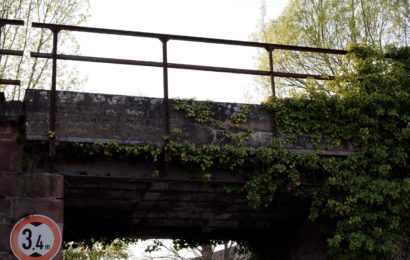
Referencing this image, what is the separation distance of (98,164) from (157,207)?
2.42 m

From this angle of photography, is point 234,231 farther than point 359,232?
Yes

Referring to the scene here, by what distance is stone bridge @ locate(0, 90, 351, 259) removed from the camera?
348 inches

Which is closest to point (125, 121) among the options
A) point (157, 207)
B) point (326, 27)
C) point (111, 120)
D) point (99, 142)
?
point (111, 120)

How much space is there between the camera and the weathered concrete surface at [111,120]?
8.90 m

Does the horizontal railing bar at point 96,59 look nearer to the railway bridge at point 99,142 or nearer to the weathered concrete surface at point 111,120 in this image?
the railway bridge at point 99,142

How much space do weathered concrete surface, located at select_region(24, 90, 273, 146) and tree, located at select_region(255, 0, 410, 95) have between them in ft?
29.4

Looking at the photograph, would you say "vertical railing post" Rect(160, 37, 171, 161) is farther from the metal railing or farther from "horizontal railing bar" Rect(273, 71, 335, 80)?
"horizontal railing bar" Rect(273, 71, 335, 80)

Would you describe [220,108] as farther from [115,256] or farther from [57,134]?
[115,256]

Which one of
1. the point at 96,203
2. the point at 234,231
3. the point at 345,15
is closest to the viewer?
the point at 96,203

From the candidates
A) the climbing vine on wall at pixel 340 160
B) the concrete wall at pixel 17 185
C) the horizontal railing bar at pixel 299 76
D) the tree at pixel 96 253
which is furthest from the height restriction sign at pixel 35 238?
the tree at pixel 96 253

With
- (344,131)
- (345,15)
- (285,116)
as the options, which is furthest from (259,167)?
(345,15)

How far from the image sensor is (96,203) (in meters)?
11.1

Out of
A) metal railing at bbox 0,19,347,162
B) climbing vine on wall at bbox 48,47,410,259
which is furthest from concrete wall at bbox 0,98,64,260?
climbing vine on wall at bbox 48,47,410,259

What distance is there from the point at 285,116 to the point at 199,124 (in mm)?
1452
